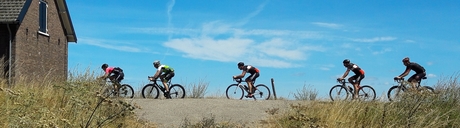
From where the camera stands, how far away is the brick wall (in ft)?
68.8

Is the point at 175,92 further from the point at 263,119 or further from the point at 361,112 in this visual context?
the point at 361,112

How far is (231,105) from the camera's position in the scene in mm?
12508

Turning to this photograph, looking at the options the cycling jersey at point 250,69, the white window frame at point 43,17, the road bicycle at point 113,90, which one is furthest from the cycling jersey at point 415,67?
the white window frame at point 43,17

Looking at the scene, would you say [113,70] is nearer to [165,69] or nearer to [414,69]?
[165,69]

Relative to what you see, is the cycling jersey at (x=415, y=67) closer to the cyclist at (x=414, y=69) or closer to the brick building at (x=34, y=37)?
the cyclist at (x=414, y=69)

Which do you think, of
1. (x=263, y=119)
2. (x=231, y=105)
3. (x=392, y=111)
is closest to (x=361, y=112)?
(x=392, y=111)

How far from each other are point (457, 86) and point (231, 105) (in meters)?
5.04

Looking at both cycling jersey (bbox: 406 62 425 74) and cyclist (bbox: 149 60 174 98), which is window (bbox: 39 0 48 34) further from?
cycling jersey (bbox: 406 62 425 74)

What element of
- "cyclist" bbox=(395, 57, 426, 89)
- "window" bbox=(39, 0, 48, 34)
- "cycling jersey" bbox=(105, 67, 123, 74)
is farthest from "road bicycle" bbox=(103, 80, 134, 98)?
"window" bbox=(39, 0, 48, 34)

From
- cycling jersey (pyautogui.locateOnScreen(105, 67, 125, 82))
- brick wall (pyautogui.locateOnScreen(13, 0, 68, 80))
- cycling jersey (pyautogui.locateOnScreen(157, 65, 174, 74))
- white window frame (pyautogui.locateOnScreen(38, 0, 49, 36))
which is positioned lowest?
cycling jersey (pyautogui.locateOnScreen(105, 67, 125, 82))

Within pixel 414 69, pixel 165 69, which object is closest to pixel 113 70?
pixel 165 69

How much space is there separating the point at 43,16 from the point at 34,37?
6.95 ft

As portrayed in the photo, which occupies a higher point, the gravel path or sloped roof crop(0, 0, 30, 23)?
sloped roof crop(0, 0, 30, 23)

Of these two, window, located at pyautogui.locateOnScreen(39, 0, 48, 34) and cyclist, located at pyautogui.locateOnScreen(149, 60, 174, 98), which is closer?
cyclist, located at pyautogui.locateOnScreen(149, 60, 174, 98)
